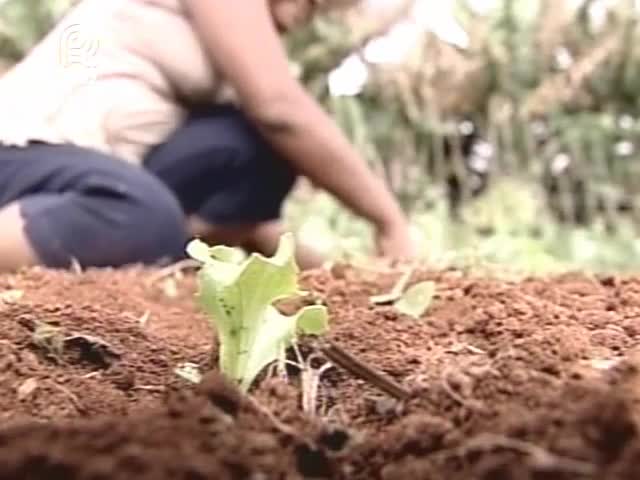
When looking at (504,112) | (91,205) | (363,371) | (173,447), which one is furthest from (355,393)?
(504,112)

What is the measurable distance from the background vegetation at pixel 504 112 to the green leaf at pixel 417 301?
2.54 meters

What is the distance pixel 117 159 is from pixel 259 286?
1.18 metres

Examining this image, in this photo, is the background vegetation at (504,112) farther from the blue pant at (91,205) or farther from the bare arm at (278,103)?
the blue pant at (91,205)

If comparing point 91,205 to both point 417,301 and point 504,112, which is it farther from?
point 504,112

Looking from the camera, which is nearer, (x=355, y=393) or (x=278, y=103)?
(x=355, y=393)

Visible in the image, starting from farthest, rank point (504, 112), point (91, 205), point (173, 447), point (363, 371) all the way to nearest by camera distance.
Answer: point (504, 112)
point (91, 205)
point (363, 371)
point (173, 447)

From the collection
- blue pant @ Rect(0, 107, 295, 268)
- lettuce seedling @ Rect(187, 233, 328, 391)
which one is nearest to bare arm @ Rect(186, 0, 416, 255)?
blue pant @ Rect(0, 107, 295, 268)

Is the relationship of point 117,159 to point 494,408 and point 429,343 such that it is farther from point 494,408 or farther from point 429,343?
point 494,408

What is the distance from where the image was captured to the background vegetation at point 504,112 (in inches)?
149

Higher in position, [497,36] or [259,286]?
[497,36]

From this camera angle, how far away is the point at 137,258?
2020 millimetres

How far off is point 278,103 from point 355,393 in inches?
49.4

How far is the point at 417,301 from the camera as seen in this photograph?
1142mm

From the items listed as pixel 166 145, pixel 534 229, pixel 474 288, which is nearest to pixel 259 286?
pixel 474 288
